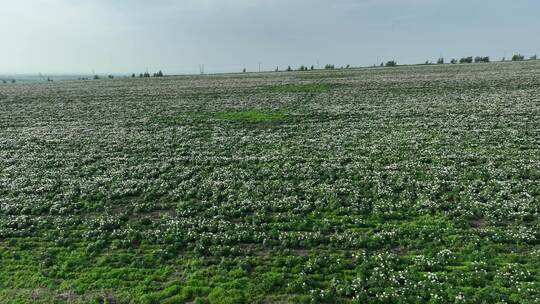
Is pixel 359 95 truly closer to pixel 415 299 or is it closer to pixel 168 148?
pixel 168 148

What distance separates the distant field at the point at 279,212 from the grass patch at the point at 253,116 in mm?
2607

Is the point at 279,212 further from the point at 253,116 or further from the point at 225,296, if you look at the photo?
the point at 253,116

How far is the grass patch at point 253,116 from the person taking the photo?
36.8 metres

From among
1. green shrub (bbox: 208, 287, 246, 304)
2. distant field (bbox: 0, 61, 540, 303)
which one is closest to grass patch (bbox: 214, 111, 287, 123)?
distant field (bbox: 0, 61, 540, 303)

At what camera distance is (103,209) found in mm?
17641

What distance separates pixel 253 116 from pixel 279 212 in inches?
902

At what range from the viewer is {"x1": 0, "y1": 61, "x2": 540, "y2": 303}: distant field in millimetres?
11445

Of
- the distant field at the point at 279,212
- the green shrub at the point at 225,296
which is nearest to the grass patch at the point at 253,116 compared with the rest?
the distant field at the point at 279,212

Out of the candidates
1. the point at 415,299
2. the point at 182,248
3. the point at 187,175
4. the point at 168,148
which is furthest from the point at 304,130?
the point at 415,299

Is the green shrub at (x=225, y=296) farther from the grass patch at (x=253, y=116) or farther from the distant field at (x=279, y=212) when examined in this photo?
the grass patch at (x=253, y=116)

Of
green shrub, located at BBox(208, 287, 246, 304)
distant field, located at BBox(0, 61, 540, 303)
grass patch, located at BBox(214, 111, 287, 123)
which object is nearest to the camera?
green shrub, located at BBox(208, 287, 246, 304)

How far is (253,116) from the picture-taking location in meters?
38.6

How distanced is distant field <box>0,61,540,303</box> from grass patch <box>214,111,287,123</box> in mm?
2607

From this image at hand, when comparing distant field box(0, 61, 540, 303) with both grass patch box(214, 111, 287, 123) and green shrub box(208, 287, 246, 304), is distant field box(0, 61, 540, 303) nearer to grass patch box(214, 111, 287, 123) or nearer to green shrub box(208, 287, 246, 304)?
green shrub box(208, 287, 246, 304)
